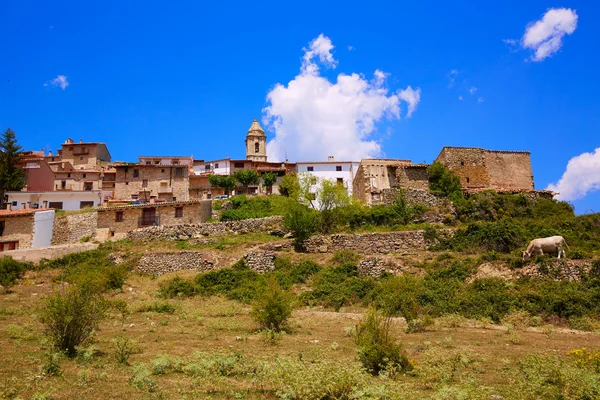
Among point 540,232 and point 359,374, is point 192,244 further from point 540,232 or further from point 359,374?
point 359,374

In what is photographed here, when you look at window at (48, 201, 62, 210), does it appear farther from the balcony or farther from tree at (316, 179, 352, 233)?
tree at (316, 179, 352, 233)

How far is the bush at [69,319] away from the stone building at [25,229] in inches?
1225

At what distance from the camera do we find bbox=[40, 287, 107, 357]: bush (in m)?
12.2

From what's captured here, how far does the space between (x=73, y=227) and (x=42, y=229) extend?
2558 millimetres

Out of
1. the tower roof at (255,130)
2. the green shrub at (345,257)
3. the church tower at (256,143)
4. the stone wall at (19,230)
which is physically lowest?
the green shrub at (345,257)

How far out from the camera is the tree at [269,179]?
5766cm

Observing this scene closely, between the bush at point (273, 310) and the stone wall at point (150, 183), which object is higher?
the stone wall at point (150, 183)

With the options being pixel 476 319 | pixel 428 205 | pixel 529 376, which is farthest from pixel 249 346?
pixel 428 205

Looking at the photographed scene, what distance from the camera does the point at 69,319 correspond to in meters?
12.1

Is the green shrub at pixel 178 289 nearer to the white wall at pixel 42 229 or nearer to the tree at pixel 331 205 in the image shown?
the tree at pixel 331 205

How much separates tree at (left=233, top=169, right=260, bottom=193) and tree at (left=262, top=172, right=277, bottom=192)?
1.00m

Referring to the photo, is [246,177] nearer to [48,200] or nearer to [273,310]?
[48,200]

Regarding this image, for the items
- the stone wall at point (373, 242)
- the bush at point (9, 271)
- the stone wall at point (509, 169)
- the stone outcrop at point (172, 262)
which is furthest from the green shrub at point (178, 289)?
the stone wall at point (509, 169)

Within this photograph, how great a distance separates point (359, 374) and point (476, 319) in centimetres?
1286
